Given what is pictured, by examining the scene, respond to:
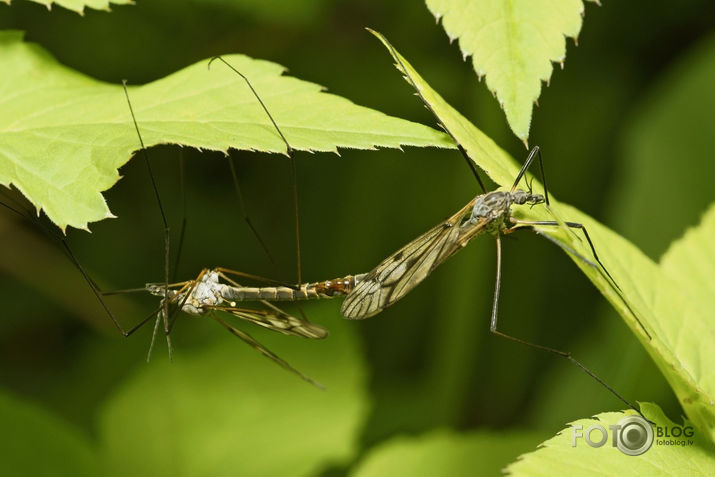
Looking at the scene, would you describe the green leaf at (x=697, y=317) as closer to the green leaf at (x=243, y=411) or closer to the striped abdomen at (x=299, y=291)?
the striped abdomen at (x=299, y=291)

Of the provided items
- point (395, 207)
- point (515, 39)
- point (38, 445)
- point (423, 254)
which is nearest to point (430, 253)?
point (423, 254)

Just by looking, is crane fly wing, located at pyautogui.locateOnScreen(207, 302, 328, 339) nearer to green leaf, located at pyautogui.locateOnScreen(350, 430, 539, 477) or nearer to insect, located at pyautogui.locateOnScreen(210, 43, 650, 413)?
insect, located at pyautogui.locateOnScreen(210, 43, 650, 413)

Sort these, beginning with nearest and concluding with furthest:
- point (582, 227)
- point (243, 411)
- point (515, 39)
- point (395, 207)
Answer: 1. point (515, 39)
2. point (582, 227)
3. point (243, 411)
4. point (395, 207)

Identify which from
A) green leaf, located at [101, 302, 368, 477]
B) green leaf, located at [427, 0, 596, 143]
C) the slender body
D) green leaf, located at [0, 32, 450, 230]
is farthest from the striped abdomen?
green leaf, located at [427, 0, 596, 143]

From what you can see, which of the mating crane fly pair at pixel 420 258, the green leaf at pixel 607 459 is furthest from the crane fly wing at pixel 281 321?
the green leaf at pixel 607 459

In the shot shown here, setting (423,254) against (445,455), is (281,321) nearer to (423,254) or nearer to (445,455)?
(423,254)

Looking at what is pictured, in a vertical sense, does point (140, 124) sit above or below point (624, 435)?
above
